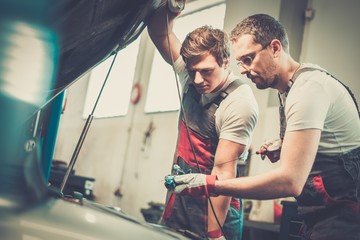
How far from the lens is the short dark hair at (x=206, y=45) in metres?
1.60

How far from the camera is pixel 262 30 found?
1.47 m

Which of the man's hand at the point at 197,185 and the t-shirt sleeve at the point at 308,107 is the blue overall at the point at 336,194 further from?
the man's hand at the point at 197,185

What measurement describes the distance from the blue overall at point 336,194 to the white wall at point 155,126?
1776 millimetres

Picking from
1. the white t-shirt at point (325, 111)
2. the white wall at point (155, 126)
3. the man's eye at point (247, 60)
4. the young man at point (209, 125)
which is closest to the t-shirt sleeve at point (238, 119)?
the young man at point (209, 125)

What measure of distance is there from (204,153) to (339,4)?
7.15 feet

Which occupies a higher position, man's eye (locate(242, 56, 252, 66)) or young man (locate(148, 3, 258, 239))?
man's eye (locate(242, 56, 252, 66))

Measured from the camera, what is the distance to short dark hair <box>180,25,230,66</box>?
1604 mm

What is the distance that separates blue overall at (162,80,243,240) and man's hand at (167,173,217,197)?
0.28m

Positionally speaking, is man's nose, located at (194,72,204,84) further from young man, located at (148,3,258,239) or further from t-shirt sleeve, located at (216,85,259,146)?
t-shirt sleeve, located at (216,85,259,146)

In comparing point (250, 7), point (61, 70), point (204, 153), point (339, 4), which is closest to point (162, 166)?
point (250, 7)

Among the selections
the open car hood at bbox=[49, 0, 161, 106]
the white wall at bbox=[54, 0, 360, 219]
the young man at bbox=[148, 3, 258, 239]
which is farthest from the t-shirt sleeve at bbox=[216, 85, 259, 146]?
the white wall at bbox=[54, 0, 360, 219]

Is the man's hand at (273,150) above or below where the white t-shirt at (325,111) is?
below

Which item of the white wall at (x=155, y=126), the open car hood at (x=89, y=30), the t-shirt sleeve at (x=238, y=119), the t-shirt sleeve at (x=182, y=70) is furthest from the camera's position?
the white wall at (x=155, y=126)

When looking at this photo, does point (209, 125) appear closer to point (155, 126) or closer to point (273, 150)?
point (273, 150)
